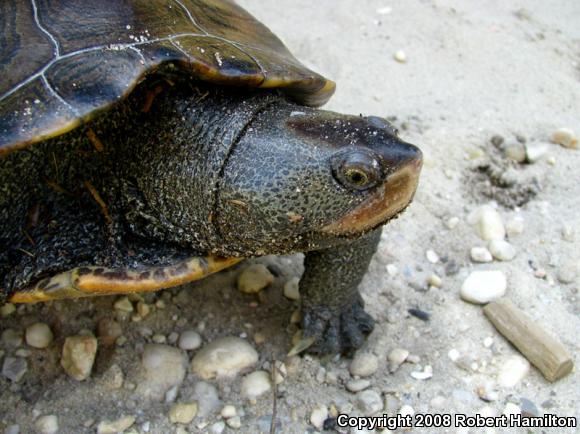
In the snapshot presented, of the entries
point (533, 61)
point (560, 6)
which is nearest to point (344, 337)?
point (533, 61)

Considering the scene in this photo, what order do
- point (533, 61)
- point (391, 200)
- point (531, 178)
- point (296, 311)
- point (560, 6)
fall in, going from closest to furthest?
point (391, 200), point (296, 311), point (531, 178), point (533, 61), point (560, 6)

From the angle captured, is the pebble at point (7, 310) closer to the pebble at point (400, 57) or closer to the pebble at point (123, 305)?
the pebble at point (123, 305)

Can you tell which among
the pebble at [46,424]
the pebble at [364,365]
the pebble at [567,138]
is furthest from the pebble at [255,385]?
the pebble at [567,138]

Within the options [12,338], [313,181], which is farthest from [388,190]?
[12,338]

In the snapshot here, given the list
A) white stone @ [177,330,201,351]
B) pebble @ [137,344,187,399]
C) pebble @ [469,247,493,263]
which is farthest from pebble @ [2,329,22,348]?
pebble @ [469,247,493,263]

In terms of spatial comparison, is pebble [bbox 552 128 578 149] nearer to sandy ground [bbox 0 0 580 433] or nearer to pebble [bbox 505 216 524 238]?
sandy ground [bbox 0 0 580 433]

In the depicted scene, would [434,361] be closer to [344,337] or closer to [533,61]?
[344,337]
